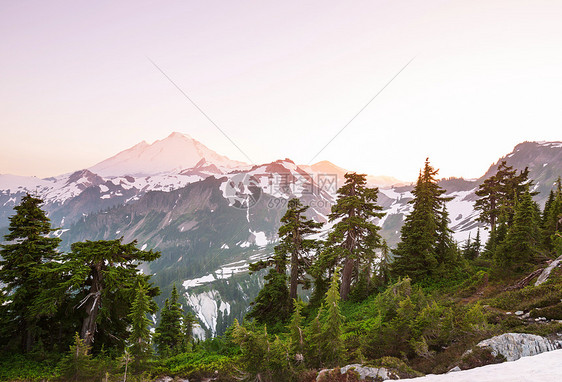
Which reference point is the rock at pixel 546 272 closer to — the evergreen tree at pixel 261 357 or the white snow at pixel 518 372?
the white snow at pixel 518 372

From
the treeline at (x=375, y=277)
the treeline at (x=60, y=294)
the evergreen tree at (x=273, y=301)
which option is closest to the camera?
the treeline at (x=375, y=277)

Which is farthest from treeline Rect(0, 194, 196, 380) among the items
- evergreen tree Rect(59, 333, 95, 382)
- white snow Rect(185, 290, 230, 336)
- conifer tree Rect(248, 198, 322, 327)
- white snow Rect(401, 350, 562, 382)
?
white snow Rect(185, 290, 230, 336)

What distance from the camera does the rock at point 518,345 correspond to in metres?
7.64

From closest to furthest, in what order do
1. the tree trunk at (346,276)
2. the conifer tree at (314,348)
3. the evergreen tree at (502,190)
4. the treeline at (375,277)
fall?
the treeline at (375,277) → the conifer tree at (314,348) → the tree trunk at (346,276) → the evergreen tree at (502,190)

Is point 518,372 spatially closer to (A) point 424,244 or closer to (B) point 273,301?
(A) point 424,244

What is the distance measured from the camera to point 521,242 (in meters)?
17.0

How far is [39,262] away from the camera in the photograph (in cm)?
1611

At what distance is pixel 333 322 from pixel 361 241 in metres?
15.0

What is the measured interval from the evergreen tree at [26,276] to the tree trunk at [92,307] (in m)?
1.90

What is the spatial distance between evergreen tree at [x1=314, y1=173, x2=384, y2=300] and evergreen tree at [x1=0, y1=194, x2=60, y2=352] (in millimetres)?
18561

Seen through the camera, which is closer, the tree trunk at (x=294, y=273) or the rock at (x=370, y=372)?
the rock at (x=370, y=372)

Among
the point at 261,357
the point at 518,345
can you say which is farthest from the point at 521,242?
the point at 261,357

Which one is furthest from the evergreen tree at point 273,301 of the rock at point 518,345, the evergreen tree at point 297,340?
the rock at point 518,345

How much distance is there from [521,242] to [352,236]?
11208 millimetres
